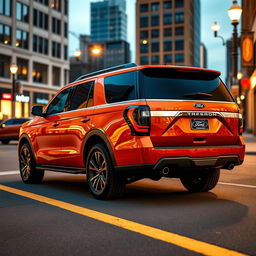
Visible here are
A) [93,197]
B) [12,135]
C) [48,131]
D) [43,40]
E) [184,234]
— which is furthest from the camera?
[43,40]

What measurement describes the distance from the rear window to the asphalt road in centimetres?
154

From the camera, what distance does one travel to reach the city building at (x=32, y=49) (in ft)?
175

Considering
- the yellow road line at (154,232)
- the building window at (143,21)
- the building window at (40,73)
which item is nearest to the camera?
the yellow road line at (154,232)

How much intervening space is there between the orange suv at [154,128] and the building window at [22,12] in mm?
50807

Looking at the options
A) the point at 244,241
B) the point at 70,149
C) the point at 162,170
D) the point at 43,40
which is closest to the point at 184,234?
the point at 244,241

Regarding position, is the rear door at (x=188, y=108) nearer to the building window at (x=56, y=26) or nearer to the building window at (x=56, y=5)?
the building window at (x=56, y=26)

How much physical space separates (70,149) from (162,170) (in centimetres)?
222

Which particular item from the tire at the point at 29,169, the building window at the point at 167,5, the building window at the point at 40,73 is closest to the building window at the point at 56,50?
the building window at the point at 40,73

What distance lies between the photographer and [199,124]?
6.68 m

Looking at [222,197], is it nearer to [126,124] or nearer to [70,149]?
[126,124]

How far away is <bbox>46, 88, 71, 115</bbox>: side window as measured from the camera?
28.6 feet

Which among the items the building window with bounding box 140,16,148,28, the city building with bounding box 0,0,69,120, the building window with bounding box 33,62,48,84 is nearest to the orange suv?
the city building with bounding box 0,0,69,120

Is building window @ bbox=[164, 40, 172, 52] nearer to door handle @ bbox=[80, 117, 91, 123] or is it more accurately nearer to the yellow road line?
door handle @ bbox=[80, 117, 91, 123]

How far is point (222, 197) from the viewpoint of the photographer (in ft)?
23.7
